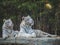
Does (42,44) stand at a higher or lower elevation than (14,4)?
lower

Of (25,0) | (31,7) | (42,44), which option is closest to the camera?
(42,44)

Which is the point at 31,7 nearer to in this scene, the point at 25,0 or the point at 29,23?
the point at 25,0

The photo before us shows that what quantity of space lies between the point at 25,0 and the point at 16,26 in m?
1.37

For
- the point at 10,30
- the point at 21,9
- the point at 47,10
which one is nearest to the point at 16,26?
the point at 21,9

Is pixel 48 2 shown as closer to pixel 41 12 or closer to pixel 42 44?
pixel 41 12

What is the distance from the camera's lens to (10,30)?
6535 mm

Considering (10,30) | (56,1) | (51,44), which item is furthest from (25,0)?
(51,44)

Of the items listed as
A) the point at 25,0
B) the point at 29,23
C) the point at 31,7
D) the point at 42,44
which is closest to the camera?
the point at 42,44

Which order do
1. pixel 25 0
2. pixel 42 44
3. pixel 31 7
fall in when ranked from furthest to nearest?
pixel 25 0 < pixel 31 7 < pixel 42 44

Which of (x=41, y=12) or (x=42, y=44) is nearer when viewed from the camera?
(x=42, y=44)

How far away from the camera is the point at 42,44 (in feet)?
13.8

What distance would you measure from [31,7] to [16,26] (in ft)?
3.68

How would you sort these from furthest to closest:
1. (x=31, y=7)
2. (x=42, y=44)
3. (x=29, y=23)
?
(x=31, y=7)
(x=29, y=23)
(x=42, y=44)

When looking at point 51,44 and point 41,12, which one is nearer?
point 51,44
